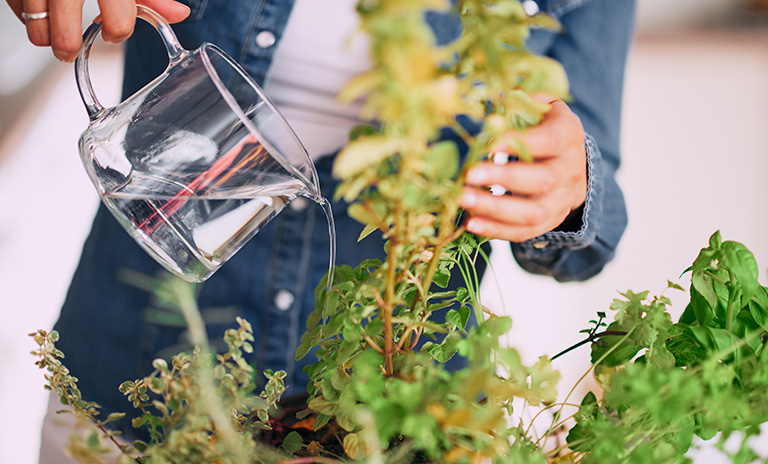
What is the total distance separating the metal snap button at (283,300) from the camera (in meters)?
0.65

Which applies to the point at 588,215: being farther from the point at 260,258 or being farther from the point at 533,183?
the point at 260,258

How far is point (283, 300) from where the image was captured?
2.15ft

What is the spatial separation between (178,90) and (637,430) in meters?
0.27

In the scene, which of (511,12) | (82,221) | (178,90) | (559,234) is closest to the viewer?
(511,12)

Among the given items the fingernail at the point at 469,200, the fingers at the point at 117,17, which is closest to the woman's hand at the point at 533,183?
the fingernail at the point at 469,200

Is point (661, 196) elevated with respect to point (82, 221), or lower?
elevated

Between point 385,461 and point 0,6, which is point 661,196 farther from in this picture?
point 0,6

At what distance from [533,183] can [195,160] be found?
0.57 feet

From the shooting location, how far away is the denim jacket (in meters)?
0.61

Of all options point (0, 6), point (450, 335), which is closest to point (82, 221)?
point (0, 6)

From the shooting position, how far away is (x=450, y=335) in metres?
0.24

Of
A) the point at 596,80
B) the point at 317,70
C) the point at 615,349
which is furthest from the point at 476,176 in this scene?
the point at 596,80

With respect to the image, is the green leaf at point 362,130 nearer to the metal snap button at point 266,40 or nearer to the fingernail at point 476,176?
the fingernail at point 476,176

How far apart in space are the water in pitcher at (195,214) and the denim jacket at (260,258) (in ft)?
1.00
